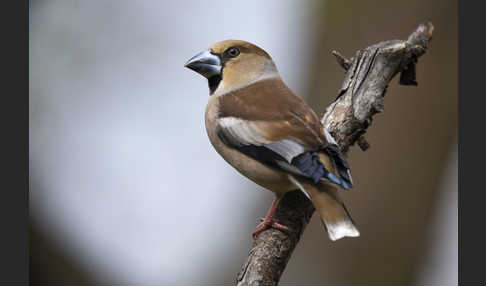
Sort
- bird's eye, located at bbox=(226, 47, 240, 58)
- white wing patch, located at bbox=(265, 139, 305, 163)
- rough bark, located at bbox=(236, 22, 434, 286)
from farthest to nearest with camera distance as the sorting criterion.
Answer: bird's eye, located at bbox=(226, 47, 240, 58) < rough bark, located at bbox=(236, 22, 434, 286) < white wing patch, located at bbox=(265, 139, 305, 163)

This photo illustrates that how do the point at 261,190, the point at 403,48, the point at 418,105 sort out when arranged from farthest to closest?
the point at 261,190
the point at 418,105
the point at 403,48

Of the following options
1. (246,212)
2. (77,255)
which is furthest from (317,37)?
(77,255)

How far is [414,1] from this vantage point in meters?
4.09

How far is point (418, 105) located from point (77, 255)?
276cm

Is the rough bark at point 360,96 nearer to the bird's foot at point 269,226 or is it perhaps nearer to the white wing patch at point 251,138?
the bird's foot at point 269,226

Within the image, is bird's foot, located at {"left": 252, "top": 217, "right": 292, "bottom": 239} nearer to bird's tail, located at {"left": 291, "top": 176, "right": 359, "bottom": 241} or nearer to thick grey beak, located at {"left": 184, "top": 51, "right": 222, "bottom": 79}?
bird's tail, located at {"left": 291, "top": 176, "right": 359, "bottom": 241}

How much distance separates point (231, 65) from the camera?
9.39ft

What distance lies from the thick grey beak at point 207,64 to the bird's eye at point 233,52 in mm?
64

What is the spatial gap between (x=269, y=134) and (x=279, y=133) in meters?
0.04

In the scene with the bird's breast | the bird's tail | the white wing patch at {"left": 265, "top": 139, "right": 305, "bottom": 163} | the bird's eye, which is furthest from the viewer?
the bird's eye

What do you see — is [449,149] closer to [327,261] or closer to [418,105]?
[418,105]

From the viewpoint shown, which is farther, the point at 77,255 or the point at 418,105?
the point at 77,255

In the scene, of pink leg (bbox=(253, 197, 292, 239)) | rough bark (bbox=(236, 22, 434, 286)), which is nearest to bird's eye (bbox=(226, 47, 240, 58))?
rough bark (bbox=(236, 22, 434, 286))

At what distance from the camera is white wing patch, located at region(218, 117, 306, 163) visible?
237 cm
